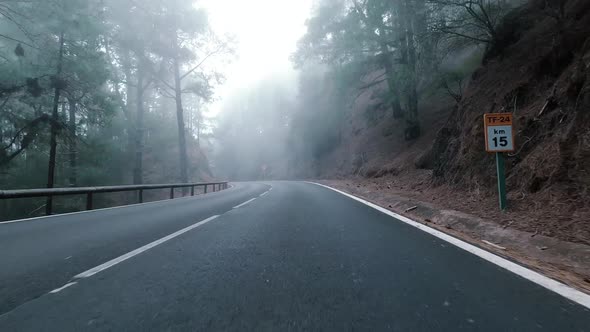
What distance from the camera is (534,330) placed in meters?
2.04

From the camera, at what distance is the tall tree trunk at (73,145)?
52.2 ft

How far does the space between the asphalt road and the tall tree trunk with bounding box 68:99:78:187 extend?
42.2 feet

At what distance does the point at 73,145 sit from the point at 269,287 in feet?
57.0

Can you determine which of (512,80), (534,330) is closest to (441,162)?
(512,80)

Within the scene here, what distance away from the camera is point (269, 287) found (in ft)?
9.31

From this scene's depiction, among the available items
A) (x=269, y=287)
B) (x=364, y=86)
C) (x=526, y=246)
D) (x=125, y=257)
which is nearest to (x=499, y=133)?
(x=526, y=246)

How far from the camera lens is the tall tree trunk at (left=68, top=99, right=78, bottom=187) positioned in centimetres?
1590

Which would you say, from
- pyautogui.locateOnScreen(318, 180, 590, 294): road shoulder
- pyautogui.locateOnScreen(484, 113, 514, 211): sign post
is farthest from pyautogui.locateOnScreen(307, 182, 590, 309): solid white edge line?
pyautogui.locateOnScreen(484, 113, 514, 211): sign post

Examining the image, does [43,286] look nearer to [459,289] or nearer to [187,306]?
[187,306]

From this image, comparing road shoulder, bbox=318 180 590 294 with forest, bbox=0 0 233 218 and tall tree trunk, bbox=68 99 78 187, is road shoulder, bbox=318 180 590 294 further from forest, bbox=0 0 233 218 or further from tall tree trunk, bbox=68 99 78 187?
tall tree trunk, bbox=68 99 78 187

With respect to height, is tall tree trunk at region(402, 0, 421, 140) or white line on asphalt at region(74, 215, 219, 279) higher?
tall tree trunk at region(402, 0, 421, 140)

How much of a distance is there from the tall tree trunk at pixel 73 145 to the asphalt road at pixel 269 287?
1288 cm

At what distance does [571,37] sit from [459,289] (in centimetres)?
822

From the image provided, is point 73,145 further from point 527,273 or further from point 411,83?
point 527,273
